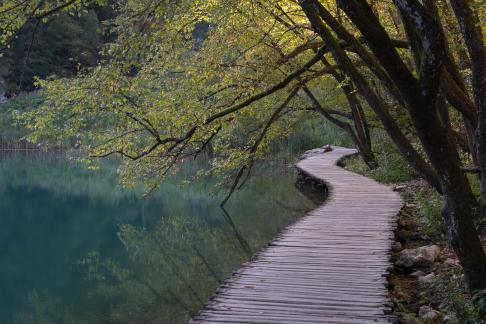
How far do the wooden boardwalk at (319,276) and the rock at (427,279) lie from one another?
0.40m

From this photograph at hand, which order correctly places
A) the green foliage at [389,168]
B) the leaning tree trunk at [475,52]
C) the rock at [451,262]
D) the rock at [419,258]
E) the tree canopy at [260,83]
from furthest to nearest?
the green foliage at [389,168], the rock at [419,258], the rock at [451,262], the leaning tree trunk at [475,52], the tree canopy at [260,83]

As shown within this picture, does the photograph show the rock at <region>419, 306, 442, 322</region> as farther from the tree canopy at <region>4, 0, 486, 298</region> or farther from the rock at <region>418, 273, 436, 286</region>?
the rock at <region>418, 273, 436, 286</region>

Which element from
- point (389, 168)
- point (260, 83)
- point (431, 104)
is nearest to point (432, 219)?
point (260, 83)

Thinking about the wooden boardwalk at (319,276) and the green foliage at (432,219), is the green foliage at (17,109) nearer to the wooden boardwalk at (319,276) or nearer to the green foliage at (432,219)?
the wooden boardwalk at (319,276)

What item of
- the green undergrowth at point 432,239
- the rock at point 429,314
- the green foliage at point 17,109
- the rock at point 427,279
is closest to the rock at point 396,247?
the green undergrowth at point 432,239

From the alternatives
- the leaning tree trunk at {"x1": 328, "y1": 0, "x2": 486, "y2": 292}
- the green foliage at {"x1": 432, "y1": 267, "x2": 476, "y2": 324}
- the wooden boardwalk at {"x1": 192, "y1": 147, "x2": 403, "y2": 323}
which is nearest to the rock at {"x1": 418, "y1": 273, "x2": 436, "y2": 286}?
the green foliage at {"x1": 432, "y1": 267, "x2": 476, "y2": 324}

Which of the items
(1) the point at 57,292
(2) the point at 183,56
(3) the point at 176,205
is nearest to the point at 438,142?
(2) the point at 183,56

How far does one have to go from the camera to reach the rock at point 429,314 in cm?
493

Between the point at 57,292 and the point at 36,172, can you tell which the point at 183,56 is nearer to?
the point at 57,292

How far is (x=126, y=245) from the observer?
1332cm

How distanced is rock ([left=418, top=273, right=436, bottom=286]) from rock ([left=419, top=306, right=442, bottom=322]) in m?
0.81

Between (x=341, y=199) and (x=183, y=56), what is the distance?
404cm

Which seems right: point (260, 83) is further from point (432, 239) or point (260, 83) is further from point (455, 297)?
point (455, 297)

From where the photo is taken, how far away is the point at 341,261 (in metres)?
6.36
